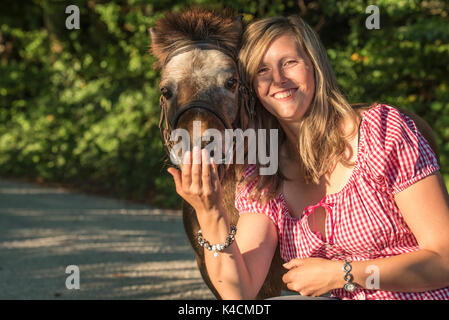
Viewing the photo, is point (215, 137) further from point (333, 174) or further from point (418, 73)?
point (418, 73)

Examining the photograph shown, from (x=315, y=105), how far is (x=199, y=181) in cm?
69

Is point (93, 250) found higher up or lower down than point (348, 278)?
lower down

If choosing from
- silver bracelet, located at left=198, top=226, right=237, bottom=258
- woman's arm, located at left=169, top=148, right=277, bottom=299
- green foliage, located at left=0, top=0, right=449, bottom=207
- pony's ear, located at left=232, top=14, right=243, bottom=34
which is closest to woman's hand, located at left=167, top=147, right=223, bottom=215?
woman's arm, located at left=169, top=148, right=277, bottom=299

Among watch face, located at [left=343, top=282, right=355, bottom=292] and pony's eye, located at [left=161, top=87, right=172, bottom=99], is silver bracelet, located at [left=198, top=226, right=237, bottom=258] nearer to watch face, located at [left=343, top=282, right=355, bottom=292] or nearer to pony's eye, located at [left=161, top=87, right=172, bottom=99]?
watch face, located at [left=343, top=282, right=355, bottom=292]

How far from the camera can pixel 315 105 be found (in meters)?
2.13

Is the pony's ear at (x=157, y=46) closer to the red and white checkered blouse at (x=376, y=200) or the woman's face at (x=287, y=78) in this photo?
the woman's face at (x=287, y=78)

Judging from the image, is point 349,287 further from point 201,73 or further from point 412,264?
point 201,73

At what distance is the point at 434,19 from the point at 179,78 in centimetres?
536

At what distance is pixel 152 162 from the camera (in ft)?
29.8

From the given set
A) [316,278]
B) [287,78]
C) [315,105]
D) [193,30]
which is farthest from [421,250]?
[193,30]

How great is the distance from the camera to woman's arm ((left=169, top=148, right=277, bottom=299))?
5.38 feet

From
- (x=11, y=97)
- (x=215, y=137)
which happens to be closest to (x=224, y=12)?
(x=215, y=137)

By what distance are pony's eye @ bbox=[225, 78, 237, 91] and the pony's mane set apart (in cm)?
15

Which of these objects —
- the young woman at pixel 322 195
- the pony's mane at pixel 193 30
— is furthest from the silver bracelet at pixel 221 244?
the pony's mane at pixel 193 30
